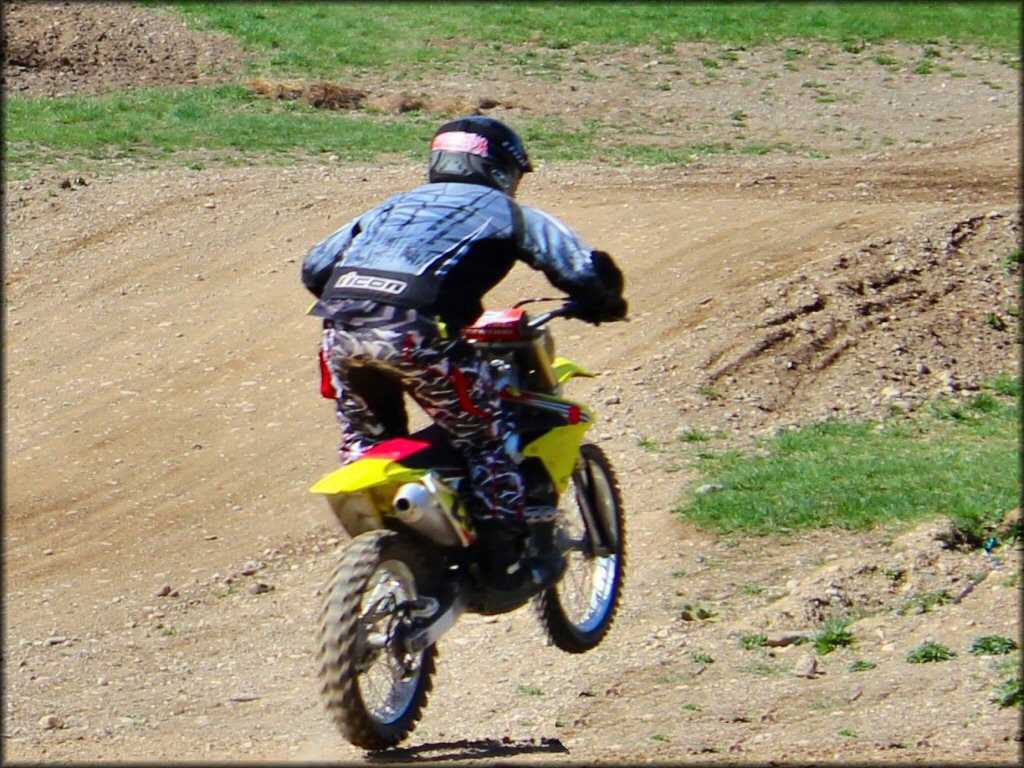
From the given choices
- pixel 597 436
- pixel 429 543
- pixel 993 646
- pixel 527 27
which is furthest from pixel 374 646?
pixel 527 27

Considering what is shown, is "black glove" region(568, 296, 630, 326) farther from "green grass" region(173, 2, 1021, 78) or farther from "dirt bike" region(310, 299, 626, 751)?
"green grass" region(173, 2, 1021, 78)

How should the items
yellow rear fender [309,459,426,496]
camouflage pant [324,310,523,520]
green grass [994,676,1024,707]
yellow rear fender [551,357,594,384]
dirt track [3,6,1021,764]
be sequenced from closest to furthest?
1. yellow rear fender [309,459,426,496]
2. camouflage pant [324,310,523,520]
3. green grass [994,676,1024,707]
4. dirt track [3,6,1021,764]
5. yellow rear fender [551,357,594,384]

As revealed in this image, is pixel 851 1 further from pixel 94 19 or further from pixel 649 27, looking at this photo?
pixel 94 19

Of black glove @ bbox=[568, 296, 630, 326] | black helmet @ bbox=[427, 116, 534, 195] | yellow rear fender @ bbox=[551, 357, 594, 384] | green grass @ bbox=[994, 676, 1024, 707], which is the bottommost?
green grass @ bbox=[994, 676, 1024, 707]

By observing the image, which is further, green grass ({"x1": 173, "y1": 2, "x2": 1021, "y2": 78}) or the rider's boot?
green grass ({"x1": 173, "y1": 2, "x2": 1021, "y2": 78})

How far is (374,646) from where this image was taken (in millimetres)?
4992

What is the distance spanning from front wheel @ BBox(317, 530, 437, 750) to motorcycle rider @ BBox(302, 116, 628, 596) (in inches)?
16.2

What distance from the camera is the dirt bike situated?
16.1ft

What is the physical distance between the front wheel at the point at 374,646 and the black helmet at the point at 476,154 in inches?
51.5

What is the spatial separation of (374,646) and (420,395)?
0.84 m

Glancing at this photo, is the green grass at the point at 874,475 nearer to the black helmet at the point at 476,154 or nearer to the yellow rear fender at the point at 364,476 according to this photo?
the black helmet at the point at 476,154

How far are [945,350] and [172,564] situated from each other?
5.01 metres

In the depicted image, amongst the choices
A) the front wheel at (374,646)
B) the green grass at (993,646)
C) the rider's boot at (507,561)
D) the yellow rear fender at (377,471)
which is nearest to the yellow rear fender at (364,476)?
Answer: the yellow rear fender at (377,471)

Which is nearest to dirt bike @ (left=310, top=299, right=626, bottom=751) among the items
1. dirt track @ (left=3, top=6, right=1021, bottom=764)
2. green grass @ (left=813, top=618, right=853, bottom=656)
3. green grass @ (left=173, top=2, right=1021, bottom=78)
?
dirt track @ (left=3, top=6, right=1021, bottom=764)
